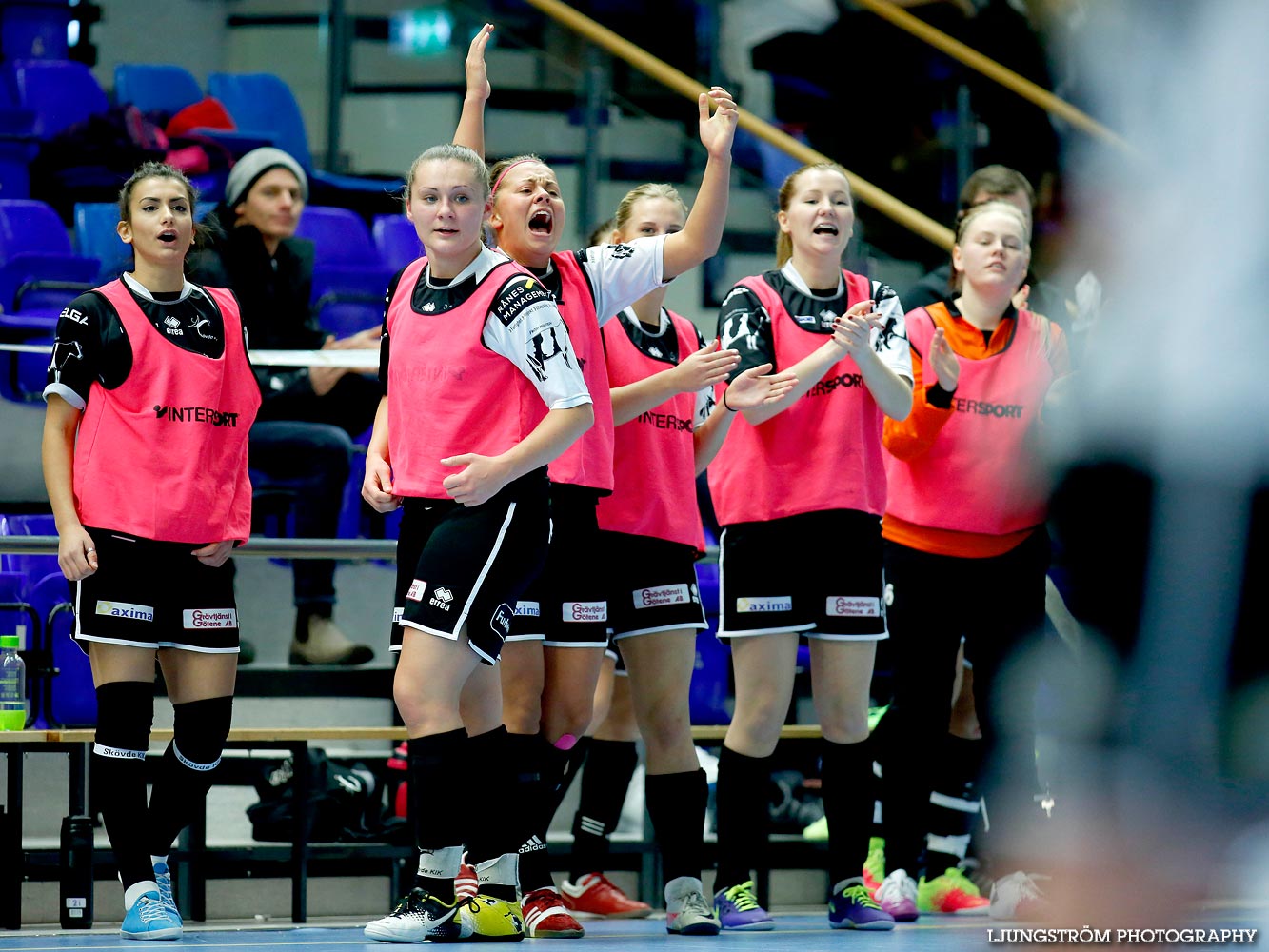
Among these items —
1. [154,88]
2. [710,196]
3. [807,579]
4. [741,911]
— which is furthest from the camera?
[154,88]

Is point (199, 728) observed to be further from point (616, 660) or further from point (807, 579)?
point (807, 579)

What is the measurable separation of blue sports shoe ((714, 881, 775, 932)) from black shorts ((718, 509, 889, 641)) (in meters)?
0.66

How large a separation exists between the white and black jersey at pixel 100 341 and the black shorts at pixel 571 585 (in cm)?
101

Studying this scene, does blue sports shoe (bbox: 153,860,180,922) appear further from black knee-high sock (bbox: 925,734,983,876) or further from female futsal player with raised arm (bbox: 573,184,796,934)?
black knee-high sock (bbox: 925,734,983,876)

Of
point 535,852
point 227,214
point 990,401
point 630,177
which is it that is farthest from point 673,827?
point 630,177

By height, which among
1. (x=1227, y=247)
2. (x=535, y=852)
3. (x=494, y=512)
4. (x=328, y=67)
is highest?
(x=328, y=67)

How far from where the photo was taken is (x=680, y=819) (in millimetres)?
4203

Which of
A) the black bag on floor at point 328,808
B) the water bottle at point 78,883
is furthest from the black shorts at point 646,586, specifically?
the water bottle at point 78,883

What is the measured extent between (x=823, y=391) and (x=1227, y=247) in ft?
10.6

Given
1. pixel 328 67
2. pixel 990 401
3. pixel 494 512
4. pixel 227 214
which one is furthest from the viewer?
pixel 328 67

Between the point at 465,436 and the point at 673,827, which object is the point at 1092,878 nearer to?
the point at 465,436

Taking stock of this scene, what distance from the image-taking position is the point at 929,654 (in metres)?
4.66

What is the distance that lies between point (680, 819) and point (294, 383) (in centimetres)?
266

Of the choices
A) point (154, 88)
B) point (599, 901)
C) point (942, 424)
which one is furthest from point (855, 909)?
point (154, 88)
